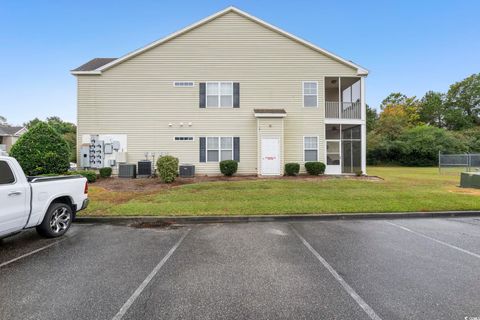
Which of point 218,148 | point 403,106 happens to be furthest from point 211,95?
point 403,106

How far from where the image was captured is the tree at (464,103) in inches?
2005

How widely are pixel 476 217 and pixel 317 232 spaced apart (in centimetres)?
551

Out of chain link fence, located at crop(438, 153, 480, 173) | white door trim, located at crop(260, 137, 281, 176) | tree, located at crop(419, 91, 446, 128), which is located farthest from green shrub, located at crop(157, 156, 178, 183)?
tree, located at crop(419, 91, 446, 128)

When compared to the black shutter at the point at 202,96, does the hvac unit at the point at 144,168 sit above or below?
below

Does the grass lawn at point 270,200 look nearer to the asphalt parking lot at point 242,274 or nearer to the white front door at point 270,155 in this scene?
the asphalt parking lot at point 242,274

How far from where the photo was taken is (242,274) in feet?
11.1

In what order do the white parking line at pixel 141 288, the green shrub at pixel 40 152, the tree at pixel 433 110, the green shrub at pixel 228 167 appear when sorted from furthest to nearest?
the tree at pixel 433 110 < the green shrub at pixel 228 167 < the green shrub at pixel 40 152 < the white parking line at pixel 141 288

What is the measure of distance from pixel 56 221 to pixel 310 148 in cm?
1378

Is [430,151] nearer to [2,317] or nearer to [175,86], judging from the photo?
[175,86]

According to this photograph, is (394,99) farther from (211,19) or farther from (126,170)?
(126,170)

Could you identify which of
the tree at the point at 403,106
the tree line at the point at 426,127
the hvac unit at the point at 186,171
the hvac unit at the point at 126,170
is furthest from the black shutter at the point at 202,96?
the tree at the point at 403,106

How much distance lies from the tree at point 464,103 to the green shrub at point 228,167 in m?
60.5

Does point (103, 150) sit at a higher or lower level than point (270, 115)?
lower

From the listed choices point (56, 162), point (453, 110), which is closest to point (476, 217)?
point (56, 162)
